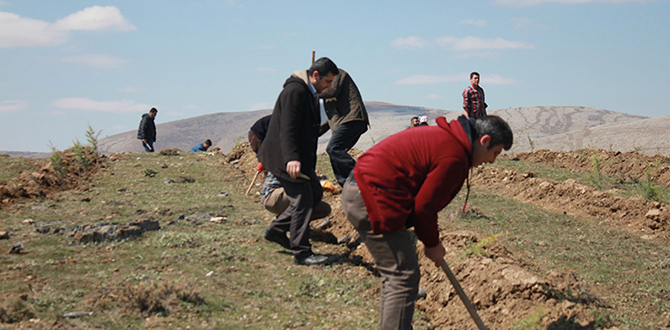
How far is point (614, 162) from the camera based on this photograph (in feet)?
46.5

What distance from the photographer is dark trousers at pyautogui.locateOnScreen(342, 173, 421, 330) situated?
3.35m

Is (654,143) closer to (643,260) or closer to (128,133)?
(643,260)

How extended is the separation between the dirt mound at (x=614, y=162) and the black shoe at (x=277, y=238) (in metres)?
8.56

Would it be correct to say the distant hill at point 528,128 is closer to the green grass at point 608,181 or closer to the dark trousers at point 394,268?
the green grass at point 608,181

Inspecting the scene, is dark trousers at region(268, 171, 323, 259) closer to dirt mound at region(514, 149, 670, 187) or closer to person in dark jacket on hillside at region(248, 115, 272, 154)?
person in dark jacket on hillside at region(248, 115, 272, 154)

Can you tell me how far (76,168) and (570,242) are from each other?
33.2ft

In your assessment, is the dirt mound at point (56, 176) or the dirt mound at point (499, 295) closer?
the dirt mound at point (499, 295)

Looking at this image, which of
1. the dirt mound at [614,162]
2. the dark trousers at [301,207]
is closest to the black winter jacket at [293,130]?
the dark trousers at [301,207]

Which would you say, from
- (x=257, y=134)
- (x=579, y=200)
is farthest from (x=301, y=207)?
(x=579, y=200)

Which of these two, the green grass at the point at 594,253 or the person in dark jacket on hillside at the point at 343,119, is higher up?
the person in dark jacket on hillside at the point at 343,119

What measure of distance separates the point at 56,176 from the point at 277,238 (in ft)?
22.9

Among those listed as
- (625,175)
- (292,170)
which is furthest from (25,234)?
(625,175)

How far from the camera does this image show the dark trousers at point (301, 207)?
212 inches

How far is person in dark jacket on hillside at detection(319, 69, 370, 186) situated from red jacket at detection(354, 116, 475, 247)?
11.7 feet
